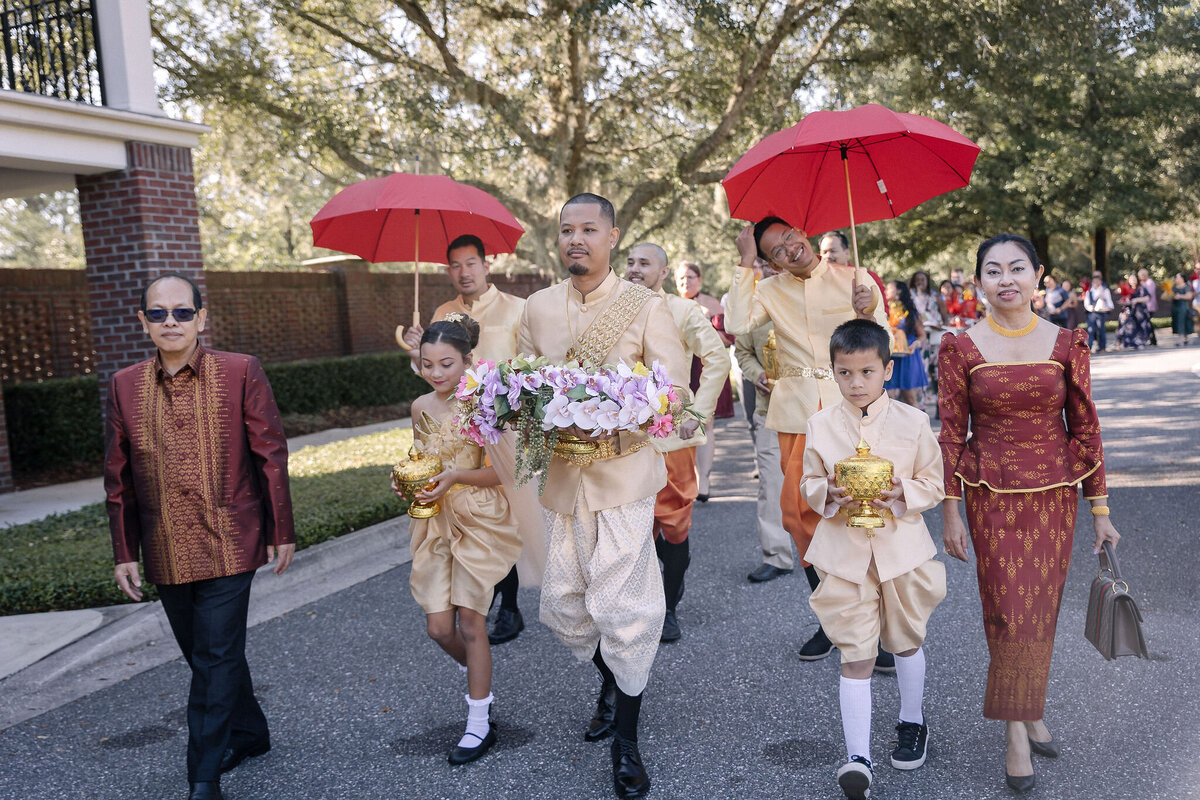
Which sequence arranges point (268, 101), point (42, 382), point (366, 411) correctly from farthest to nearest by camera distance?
point (366, 411), point (268, 101), point (42, 382)

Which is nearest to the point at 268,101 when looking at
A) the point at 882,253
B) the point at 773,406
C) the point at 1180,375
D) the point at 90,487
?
the point at 90,487

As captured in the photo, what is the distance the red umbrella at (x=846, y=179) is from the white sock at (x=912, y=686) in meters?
2.14

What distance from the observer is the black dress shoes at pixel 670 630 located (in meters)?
5.50

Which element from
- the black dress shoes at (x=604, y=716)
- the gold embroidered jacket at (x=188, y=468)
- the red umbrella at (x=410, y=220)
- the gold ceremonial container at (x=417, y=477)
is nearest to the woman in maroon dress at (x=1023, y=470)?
the black dress shoes at (x=604, y=716)

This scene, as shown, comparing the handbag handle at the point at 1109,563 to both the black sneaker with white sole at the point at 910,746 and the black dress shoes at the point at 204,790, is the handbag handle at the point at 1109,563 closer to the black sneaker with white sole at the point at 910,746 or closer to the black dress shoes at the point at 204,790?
the black sneaker with white sole at the point at 910,746

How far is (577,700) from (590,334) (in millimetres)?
1861

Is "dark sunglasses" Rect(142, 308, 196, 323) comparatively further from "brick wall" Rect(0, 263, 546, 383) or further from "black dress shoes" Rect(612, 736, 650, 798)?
"brick wall" Rect(0, 263, 546, 383)

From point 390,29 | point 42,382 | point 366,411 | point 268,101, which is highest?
point 390,29

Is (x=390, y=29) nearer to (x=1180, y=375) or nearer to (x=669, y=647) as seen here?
(x=669, y=647)

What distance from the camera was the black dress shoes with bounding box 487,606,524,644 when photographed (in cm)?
571

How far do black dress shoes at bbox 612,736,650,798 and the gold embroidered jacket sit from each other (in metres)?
1.64

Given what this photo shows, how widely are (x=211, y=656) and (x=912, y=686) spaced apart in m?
2.77

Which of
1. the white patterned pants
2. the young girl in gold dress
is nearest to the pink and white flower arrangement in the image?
the white patterned pants

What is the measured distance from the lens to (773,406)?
546 cm
